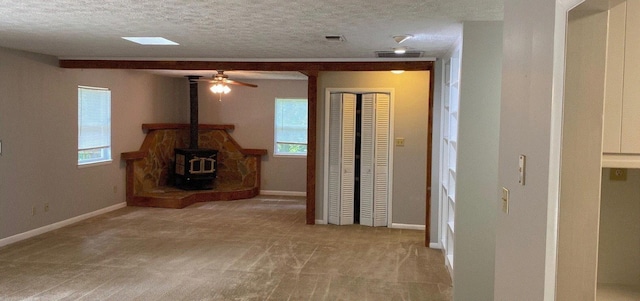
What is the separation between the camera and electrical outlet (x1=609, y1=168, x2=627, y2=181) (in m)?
1.93

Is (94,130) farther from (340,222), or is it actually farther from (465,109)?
(465,109)

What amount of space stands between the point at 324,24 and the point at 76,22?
6.34ft

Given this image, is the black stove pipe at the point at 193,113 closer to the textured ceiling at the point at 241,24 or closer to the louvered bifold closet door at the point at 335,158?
the louvered bifold closet door at the point at 335,158

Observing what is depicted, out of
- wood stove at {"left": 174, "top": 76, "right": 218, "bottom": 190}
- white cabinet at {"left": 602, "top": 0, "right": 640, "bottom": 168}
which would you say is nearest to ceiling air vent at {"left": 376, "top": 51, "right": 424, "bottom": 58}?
white cabinet at {"left": 602, "top": 0, "right": 640, "bottom": 168}

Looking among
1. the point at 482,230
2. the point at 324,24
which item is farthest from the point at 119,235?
the point at 482,230

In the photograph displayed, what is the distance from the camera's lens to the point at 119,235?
636 centimetres

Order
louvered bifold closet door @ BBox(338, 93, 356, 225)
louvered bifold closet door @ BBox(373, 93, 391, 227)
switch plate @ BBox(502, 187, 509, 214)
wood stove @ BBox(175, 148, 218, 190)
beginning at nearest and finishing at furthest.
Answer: switch plate @ BBox(502, 187, 509, 214)
louvered bifold closet door @ BBox(373, 93, 391, 227)
louvered bifold closet door @ BBox(338, 93, 356, 225)
wood stove @ BBox(175, 148, 218, 190)

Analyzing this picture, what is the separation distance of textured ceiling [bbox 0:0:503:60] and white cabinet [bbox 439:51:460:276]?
302mm

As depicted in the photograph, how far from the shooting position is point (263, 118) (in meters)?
10.1

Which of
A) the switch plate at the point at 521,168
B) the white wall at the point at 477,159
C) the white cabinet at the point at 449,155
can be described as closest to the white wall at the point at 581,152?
the switch plate at the point at 521,168

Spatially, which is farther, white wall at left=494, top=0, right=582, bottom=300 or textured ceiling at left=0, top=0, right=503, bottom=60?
textured ceiling at left=0, top=0, right=503, bottom=60

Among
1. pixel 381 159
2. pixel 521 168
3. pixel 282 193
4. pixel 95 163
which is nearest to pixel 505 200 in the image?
pixel 521 168

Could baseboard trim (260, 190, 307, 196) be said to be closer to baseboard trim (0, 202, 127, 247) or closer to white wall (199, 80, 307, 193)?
white wall (199, 80, 307, 193)

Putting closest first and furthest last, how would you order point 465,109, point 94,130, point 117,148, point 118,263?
point 465,109 → point 118,263 → point 94,130 → point 117,148
